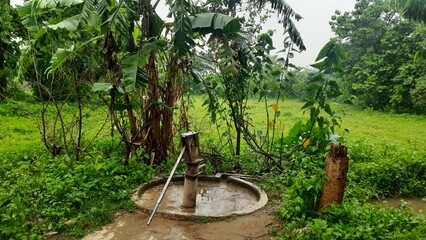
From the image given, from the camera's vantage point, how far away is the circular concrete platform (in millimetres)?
4051

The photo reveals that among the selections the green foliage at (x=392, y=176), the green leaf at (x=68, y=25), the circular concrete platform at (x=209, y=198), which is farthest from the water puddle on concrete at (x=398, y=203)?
the green leaf at (x=68, y=25)

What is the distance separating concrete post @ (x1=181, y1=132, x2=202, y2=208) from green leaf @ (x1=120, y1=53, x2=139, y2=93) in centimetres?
99

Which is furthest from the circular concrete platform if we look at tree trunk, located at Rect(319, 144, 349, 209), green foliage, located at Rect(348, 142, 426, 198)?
green foliage, located at Rect(348, 142, 426, 198)

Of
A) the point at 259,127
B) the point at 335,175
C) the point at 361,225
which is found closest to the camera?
the point at 361,225

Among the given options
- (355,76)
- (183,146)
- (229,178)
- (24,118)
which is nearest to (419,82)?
(355,76)

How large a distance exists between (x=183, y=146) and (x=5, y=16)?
→ 9771mm

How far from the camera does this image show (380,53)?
17422 mm

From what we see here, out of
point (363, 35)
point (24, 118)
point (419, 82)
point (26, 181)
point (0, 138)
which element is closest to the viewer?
point (26, 181)

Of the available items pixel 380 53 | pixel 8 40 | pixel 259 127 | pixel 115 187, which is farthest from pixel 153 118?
pixel 380 53

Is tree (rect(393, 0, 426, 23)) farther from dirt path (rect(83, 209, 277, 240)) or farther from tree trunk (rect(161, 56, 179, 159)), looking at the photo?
dirt path (rect(83, 209, 277, 240))

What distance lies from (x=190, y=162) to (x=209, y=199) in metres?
0.87

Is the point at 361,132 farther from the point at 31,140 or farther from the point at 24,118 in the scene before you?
the point at 24,118

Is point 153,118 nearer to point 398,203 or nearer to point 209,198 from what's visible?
point 209,198

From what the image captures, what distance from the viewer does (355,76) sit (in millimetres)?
18078
